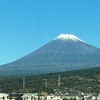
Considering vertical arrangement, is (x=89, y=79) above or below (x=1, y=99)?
above

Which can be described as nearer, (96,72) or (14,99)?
(14,99)

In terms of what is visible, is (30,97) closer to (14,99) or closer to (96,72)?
(14,99)

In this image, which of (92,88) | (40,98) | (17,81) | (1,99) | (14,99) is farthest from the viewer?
(17,81)

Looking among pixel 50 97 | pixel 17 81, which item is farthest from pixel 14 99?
pixel 17 81

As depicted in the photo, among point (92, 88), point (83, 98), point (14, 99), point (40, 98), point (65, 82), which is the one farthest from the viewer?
point (65, 82)

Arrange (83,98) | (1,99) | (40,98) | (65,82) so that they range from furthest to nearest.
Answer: (65,82) → (83,98) → (40,98) → (1,99)

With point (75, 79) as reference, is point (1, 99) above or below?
below

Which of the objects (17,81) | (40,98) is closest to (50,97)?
(40,98)

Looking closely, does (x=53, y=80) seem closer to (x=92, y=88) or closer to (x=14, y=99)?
(x=92, y=88)

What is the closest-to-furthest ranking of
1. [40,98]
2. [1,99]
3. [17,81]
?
[1,99] → [40,98] → [17,81]
